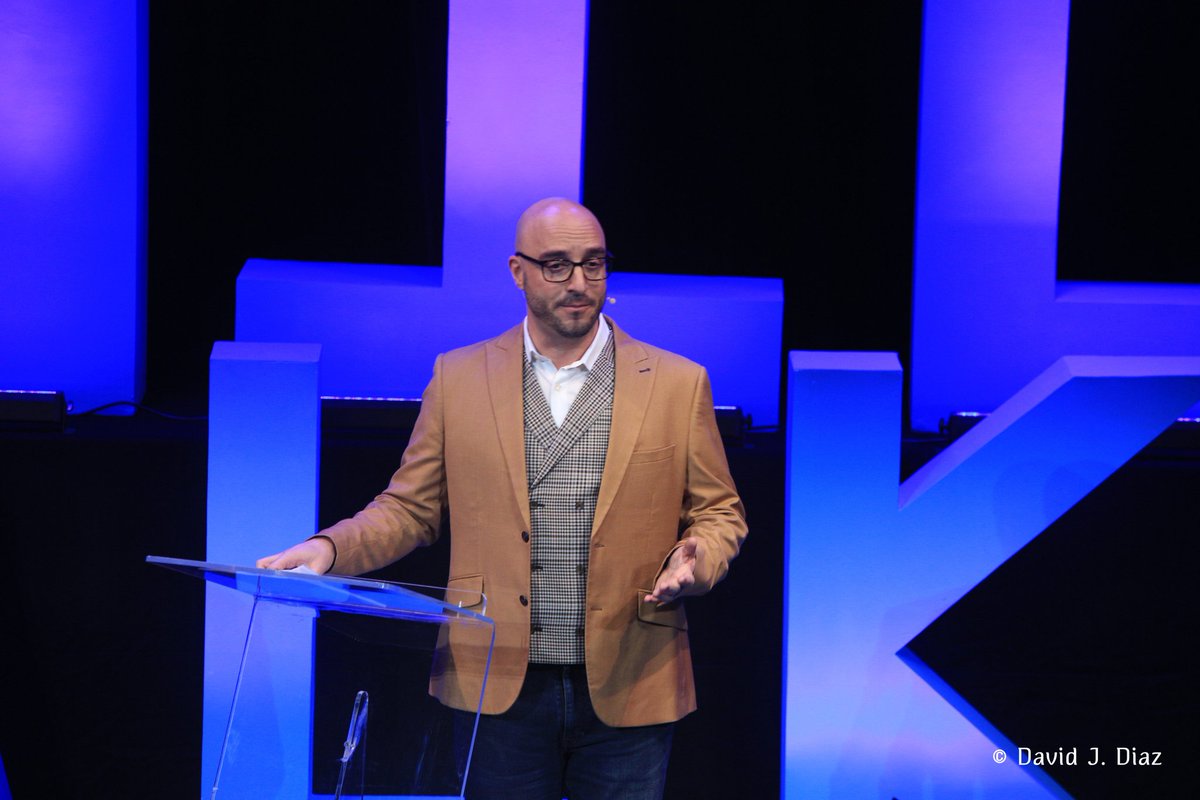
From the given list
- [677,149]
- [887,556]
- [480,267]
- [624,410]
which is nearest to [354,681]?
[624,410]

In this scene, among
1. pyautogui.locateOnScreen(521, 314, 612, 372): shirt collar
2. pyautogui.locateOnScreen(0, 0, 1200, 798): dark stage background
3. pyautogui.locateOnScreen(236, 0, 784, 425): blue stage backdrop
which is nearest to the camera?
pyautogui.locateOnScreen(521, 314, 612, 372): shirt collar

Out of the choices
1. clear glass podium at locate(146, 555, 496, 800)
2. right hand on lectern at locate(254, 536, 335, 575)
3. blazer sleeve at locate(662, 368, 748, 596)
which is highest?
blazer sleeve at locate(662, 368, 748, 596)

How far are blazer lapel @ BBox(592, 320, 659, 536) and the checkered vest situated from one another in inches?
1.1

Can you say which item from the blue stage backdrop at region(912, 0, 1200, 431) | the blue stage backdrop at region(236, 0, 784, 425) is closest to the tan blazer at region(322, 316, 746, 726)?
the blue stage backdrop at region(236, 0, 784, 425)

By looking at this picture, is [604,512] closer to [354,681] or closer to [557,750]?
[557,750]

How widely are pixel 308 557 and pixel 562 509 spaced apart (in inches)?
19.3

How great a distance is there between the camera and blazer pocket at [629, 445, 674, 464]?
2742 millimetres

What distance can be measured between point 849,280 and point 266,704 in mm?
2901

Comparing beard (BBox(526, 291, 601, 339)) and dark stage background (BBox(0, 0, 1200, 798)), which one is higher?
dark stage background (BBox(0, 0, 1200, 798))

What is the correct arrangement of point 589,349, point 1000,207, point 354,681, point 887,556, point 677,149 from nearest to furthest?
1. point 354,681
2. point 589,349
3. point 887,556
4. point 1000,207
5. point 677,149

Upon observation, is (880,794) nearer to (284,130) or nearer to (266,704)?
(266,704)

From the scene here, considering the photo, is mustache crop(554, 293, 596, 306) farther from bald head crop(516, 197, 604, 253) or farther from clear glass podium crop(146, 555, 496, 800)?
clear glass podium crop(146, 555, 496, 800)

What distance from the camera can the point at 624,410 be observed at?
2.75 meters

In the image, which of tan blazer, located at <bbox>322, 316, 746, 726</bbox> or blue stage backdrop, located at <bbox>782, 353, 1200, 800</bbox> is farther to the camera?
blue stage backdrop, located at <bbox>782, 353, 1200, 800</bbox>
